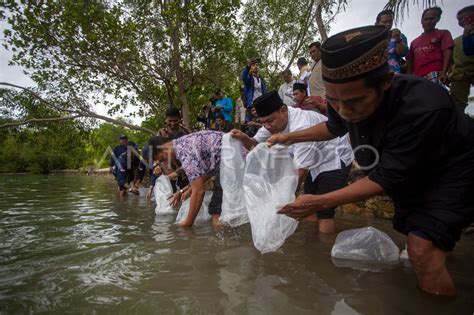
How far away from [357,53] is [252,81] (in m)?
5.00

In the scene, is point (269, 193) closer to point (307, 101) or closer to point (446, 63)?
point (307, 101)

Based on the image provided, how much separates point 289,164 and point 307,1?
11.0 meters

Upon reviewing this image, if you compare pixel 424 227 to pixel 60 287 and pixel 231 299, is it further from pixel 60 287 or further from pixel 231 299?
pixel 60 287

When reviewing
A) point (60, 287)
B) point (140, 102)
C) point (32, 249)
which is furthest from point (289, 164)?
point (140, 102)

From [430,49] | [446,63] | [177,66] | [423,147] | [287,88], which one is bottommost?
[423,147]

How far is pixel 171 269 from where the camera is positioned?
1.94 metres

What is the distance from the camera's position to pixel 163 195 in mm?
4301

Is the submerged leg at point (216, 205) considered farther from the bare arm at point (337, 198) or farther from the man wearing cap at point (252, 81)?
the man wearing cap at point (252, 81)

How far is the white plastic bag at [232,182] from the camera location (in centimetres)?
278

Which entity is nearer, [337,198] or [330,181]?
[337,198]

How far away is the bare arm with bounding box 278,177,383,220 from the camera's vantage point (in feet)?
4.59

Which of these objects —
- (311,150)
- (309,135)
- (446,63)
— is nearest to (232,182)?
(311,150)

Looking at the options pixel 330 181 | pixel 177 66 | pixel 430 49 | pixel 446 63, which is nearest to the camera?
pixel 330 181

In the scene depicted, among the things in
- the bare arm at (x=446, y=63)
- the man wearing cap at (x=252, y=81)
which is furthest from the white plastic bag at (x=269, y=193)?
the man wearing cap at (x=252, y=81)
